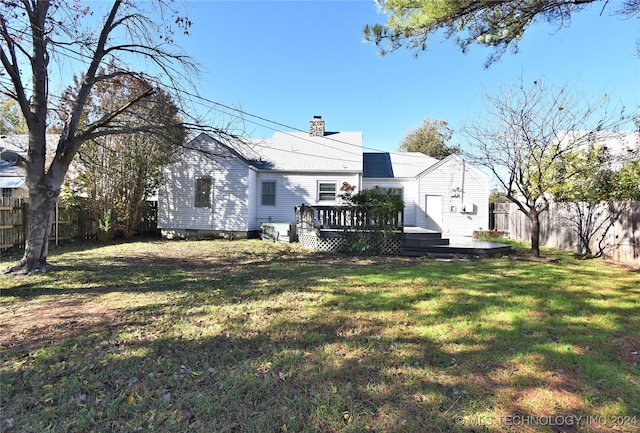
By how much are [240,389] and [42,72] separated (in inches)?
307

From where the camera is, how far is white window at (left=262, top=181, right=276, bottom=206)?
15.2m

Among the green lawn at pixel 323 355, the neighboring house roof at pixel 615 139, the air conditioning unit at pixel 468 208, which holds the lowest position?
the green lawn at pixel 323 355

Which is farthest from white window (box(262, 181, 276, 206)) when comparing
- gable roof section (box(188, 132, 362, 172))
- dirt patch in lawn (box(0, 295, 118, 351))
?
dirt patch in lawn (box(0, 295, 118, 351))

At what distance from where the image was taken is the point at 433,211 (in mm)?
16562

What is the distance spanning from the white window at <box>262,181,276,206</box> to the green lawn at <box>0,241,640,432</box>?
9.39m

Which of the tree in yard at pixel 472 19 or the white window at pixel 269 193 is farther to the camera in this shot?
the white window at pixel 269 193

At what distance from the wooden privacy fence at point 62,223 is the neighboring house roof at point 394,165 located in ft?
37.9

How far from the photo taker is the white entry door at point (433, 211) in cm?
A: 1648

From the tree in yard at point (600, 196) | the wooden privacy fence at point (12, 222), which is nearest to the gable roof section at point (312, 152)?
the tree in yard at point (600, 196)

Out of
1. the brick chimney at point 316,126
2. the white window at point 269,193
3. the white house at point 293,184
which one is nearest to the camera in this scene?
the white house at point 293,184

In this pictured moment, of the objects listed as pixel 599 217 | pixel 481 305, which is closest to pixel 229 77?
pixel 481 305

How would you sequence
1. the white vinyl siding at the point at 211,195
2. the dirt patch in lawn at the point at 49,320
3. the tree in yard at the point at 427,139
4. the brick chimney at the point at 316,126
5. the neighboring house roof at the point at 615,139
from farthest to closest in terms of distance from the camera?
the tree in yard at the point at 427,139, the brick chimney at the point at 316,126, the white vinyl siding at the point at 211,195, the neighboring house roof at the point at 615,139, the dirt patch in lawn at the point at 49,320

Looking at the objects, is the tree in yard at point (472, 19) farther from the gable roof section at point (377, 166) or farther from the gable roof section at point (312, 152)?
the gable roof section at point (377, 166)

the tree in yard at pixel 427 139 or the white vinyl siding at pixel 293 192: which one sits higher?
the tree in yard at pixel 427 139
